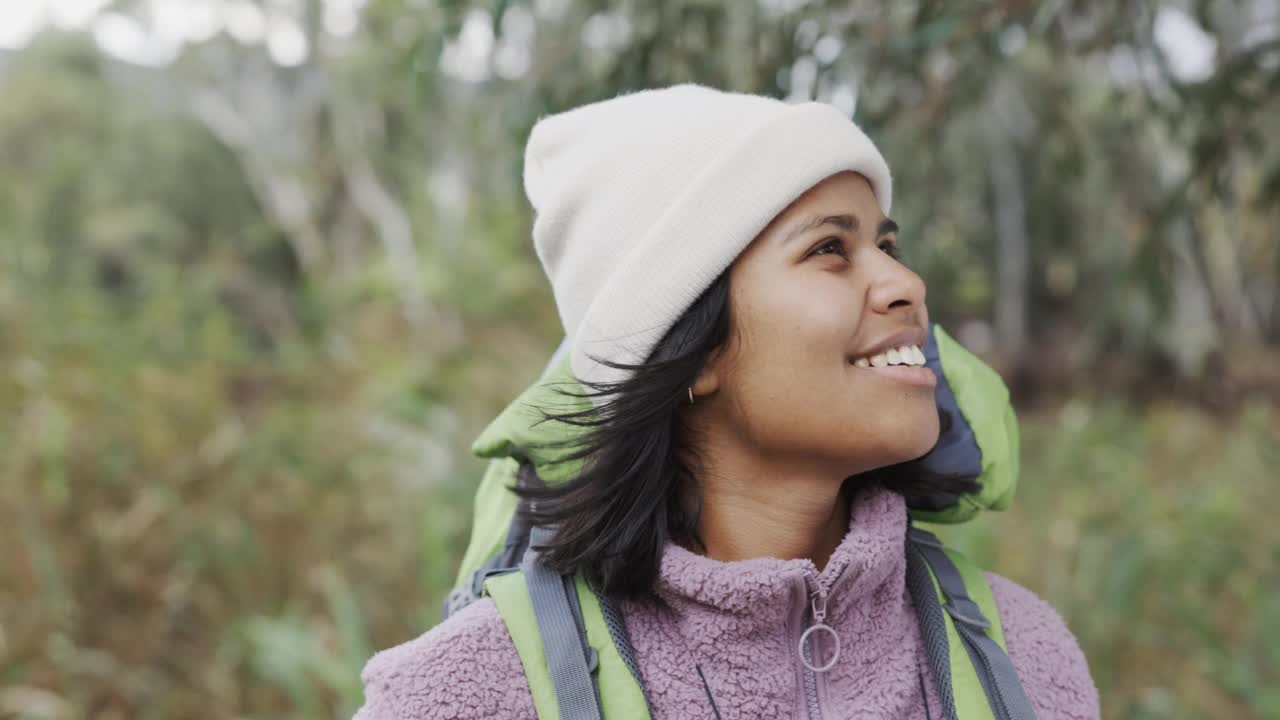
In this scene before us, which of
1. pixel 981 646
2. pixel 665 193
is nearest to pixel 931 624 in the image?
pixel 981 646

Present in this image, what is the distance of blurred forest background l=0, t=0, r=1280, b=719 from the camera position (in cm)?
217

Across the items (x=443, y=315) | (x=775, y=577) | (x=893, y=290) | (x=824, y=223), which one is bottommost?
(x=775, y=577)

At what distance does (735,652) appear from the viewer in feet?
3.57

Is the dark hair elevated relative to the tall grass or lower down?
lower down

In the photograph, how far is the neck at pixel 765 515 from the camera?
119cm

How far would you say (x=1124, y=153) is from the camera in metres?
3.12

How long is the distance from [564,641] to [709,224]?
0.46 m

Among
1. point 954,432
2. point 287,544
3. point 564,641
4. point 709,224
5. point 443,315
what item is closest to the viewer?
point 564,641

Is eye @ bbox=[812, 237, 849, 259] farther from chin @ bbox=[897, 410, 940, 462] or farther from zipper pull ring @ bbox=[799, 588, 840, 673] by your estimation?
zipper pull ring @ bbox=[799, 588, 840, 673]

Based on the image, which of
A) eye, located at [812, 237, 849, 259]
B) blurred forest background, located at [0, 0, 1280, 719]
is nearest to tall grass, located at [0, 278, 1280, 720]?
blurred forest background, located at [0, 0, 1280, 719]

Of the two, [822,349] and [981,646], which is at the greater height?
[822,349]

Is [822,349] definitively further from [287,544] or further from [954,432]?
[287,544]

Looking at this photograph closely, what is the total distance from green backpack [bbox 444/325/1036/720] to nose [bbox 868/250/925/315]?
159 mm

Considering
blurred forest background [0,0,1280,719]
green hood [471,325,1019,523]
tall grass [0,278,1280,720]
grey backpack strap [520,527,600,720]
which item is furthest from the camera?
tall grass [0,278,1280,720]
